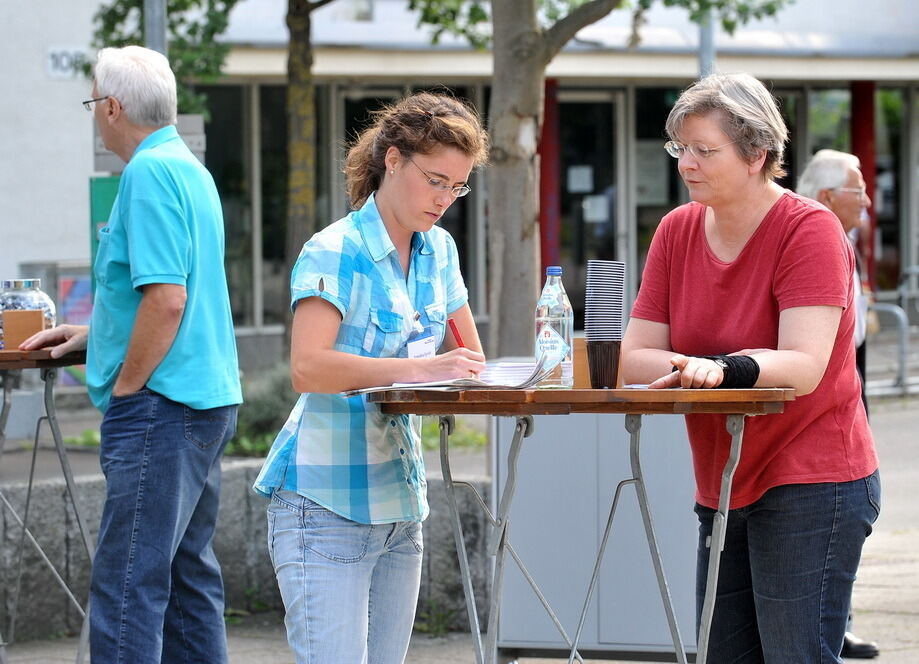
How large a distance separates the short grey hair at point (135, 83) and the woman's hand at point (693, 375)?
1766mm

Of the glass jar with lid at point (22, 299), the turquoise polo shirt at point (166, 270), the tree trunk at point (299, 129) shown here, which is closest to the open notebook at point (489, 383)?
the turquoise polo shirt at point (166, 270)

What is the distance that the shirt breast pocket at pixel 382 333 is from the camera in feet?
9.78

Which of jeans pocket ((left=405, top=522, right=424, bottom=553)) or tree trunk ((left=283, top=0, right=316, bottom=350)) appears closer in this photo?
jeans pocket ((left=405, top=522, right=424, bottom=553))

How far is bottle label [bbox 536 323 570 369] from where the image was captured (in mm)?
2879

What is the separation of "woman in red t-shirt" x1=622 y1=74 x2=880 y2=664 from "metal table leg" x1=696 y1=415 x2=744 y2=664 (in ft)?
0.37

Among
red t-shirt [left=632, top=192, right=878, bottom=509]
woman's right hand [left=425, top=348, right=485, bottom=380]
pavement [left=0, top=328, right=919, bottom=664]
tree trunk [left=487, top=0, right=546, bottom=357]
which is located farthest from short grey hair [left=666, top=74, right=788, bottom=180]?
tree trunk [left=487, top=0, right=546, bottom=357]

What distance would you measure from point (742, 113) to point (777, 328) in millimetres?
470

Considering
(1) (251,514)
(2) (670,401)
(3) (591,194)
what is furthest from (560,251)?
(2) (670,401)

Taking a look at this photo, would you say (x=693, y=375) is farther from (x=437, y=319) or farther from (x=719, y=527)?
(x=437, y=319)

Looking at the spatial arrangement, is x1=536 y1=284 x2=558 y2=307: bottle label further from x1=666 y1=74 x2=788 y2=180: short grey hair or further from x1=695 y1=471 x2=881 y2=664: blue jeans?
x1=695 y1=471 x2=881 y2=664: blue jeans

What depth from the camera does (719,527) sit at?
2.88 metres

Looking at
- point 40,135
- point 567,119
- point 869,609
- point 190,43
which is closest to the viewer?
point 869,609

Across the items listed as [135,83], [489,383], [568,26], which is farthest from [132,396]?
[568,26]

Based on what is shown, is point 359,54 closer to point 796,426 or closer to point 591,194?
point 591,194
